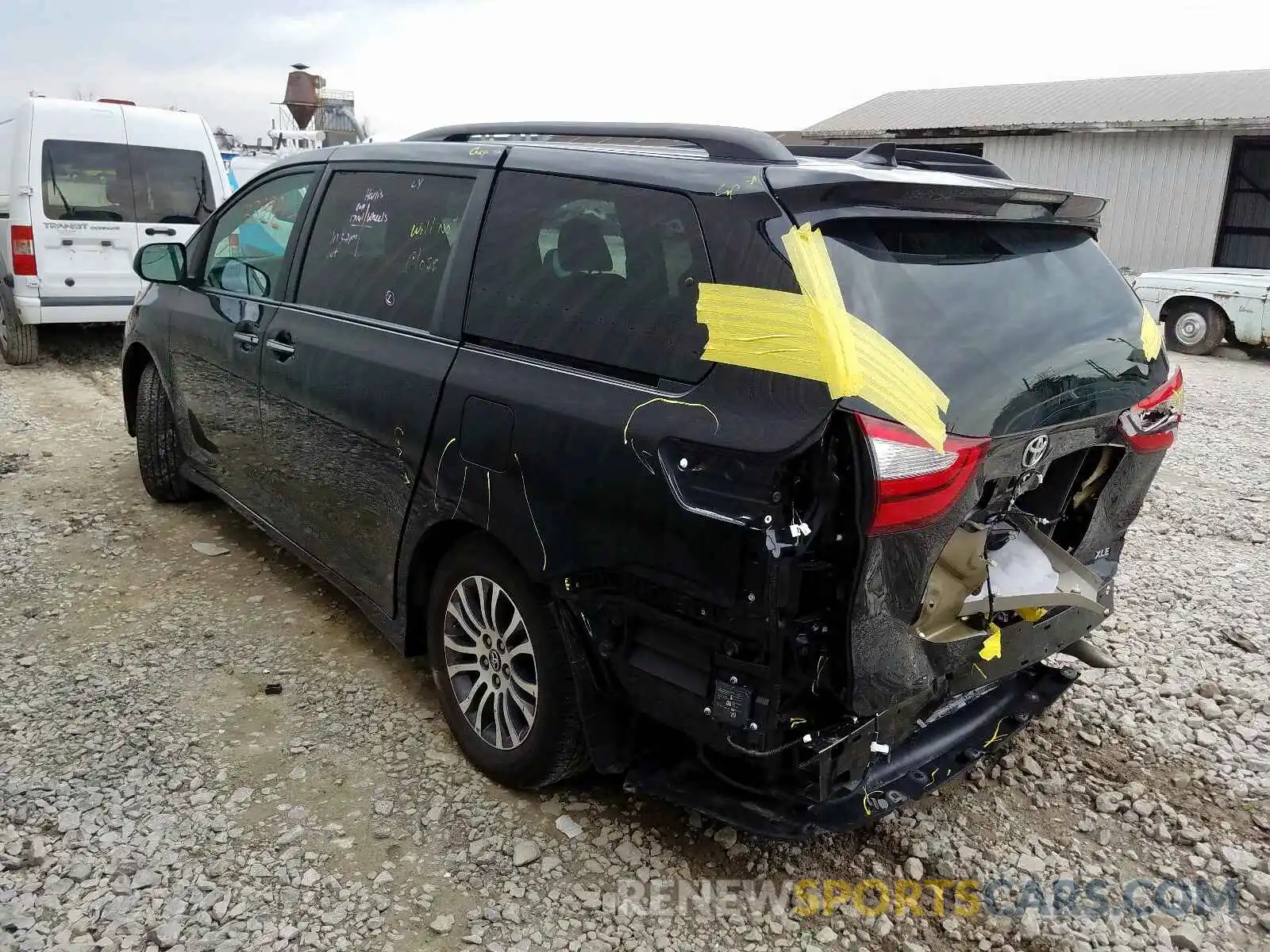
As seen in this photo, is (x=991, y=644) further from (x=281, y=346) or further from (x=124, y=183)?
(x=124, y=183)

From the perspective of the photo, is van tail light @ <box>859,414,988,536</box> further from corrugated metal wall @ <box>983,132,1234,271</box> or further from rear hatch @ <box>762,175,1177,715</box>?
corrugated metal wall @ <box>983,132,1234,271</box>

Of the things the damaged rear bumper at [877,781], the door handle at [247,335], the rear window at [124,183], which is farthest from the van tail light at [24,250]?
the damaged rear bumper at [877,781]

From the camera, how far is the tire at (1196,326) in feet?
39.5

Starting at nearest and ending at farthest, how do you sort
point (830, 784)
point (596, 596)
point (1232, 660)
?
point (830, 784) → point (596, 596) → point (1232, 660)

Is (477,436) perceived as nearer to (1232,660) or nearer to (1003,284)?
(1003,284)

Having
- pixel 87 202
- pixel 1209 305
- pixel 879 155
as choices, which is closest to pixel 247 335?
pixel 879 155

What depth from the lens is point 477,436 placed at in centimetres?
274

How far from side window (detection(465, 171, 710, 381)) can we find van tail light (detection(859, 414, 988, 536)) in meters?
0.50

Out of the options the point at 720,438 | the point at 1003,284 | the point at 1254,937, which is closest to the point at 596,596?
the point at 720,438

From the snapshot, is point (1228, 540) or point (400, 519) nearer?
point (400, 519)

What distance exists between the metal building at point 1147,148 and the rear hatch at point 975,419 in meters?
12.9

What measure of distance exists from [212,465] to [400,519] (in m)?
1.97

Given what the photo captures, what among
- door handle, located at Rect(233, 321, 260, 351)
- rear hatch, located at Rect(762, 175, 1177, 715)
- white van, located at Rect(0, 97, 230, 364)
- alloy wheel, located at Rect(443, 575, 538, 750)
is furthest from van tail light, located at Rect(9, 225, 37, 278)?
rear hatch, located at Rect(762, 175, 1177, 715)

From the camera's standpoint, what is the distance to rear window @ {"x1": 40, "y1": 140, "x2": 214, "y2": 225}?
342 inches
